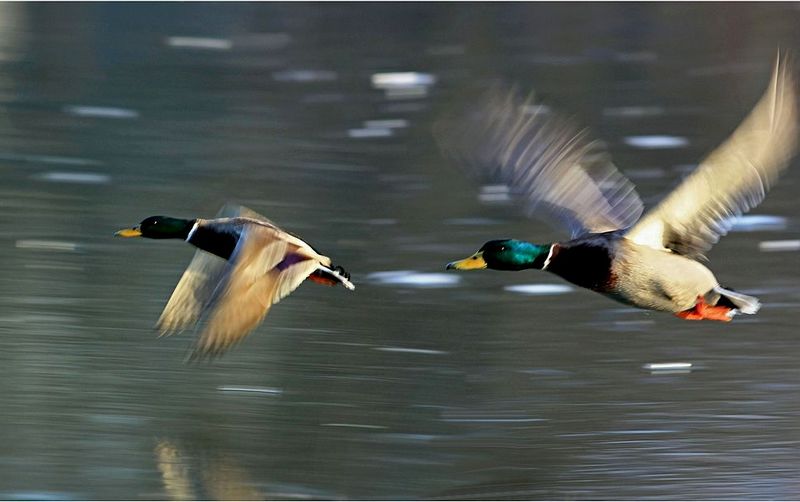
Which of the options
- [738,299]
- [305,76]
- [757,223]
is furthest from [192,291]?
[305,76]

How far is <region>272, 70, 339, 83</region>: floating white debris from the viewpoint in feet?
36.1

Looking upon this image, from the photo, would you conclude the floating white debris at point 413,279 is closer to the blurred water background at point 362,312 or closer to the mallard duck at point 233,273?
the blurred water background at point 362,312

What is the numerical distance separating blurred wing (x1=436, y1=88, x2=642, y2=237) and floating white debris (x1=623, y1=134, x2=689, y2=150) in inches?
132

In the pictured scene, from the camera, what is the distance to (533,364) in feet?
18.9

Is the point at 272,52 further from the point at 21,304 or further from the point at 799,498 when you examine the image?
the point at 799,498

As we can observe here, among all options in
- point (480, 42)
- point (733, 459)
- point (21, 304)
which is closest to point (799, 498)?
point (733, 459)

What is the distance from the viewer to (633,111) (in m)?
9.94

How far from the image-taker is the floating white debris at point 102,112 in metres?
9.70

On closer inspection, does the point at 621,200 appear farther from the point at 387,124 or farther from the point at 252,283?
the point at 387,124

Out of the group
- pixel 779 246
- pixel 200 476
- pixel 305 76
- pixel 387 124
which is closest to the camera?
pixel 200 476

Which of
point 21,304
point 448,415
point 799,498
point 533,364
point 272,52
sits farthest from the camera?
point 272,52

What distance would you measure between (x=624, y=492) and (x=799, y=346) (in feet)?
5.69

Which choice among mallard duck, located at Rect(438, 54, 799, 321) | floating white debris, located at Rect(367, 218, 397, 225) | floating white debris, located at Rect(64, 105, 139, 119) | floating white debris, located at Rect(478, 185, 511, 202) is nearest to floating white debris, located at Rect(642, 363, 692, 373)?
mallard duck, located at Rect(438, 54, 799, 321)

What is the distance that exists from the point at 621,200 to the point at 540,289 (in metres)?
1.03
